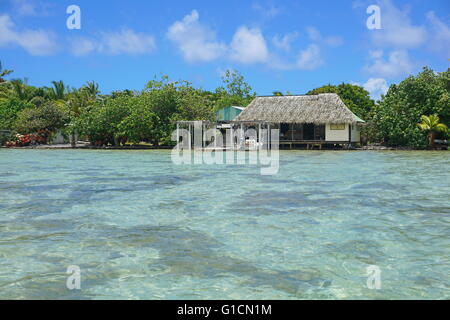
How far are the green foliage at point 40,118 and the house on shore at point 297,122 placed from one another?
10.6 m

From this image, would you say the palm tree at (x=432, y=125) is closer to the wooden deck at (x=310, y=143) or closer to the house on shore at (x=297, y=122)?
the house on shore at (x=297, y=122)

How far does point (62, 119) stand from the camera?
33.8m

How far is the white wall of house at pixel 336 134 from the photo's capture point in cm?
2616

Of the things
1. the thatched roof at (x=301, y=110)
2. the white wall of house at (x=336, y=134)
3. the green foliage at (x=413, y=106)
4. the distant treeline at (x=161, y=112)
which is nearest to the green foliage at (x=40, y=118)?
the distant treeline at (x=161, y=112)

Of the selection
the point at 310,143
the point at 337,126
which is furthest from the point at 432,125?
the point at 310,143

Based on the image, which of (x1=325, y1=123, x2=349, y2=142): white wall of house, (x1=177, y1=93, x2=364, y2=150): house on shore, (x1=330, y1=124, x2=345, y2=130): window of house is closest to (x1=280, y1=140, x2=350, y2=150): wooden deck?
(x1=177, y1=93, x2=364, y2=150): house on shore

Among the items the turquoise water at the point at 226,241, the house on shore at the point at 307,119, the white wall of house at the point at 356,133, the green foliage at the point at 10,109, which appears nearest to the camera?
the turquoise water at the point at 226,241

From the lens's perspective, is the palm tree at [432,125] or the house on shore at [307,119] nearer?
the palm tree at [432,125]

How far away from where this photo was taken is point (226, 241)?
5.15 m

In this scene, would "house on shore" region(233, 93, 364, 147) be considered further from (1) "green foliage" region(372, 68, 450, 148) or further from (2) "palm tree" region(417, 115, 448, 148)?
(2) "palm tree" region(417, 115, 448, 148)

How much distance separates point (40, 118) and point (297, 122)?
62.7ft
